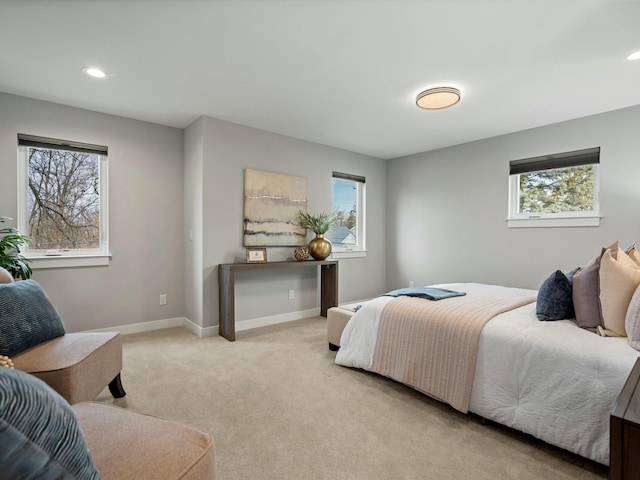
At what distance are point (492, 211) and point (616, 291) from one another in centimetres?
271

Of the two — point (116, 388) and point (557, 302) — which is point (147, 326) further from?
point (557, 302)

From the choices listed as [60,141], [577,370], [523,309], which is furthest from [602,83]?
[60,141]

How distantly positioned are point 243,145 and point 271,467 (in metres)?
3.27

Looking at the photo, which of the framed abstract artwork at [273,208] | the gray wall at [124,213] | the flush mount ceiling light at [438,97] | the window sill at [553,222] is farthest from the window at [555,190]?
the gray wall at [124,213]

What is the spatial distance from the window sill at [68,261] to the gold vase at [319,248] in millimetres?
2290

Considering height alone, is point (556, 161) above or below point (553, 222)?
above

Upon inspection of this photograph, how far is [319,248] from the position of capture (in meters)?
4.28

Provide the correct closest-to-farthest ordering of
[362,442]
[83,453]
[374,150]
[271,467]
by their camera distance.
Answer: [83,453], [271,467], [362,442], [374,150]

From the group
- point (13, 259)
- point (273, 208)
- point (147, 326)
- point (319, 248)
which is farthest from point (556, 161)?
point (13, 259)

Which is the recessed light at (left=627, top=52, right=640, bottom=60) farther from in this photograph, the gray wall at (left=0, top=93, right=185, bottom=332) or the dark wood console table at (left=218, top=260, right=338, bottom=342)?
the gray wall at (left=0, top=93, right=185, bottom=332)

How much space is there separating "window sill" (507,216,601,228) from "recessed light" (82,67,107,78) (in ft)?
14.8

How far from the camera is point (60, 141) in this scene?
3293mm

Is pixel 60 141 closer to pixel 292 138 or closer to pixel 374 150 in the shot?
pixel 292 138

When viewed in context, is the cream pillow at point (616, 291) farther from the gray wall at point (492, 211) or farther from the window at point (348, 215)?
the window at point (348, 215)
